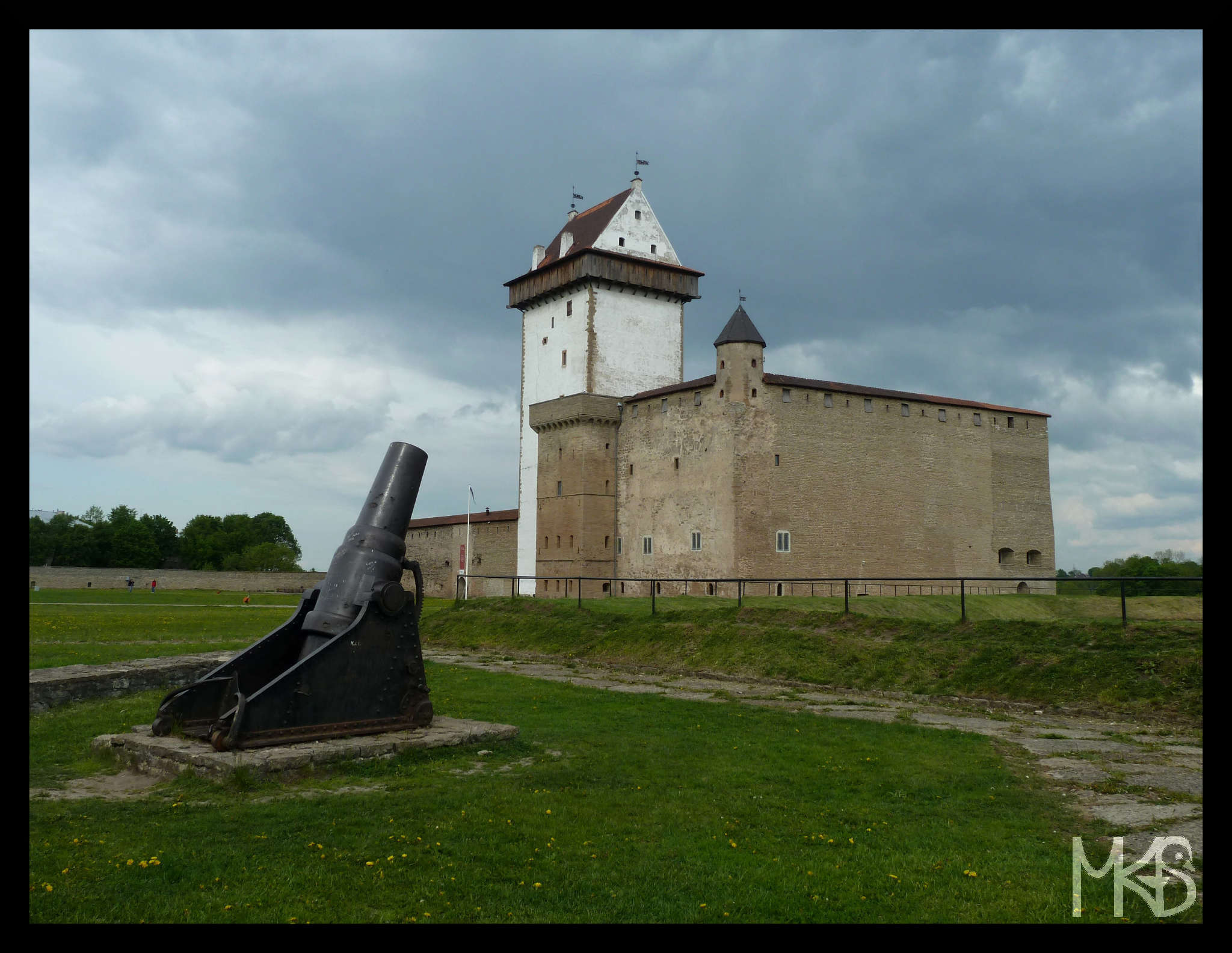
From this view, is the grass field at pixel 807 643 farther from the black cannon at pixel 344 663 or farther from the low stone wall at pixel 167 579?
the low stone wall at pixel 167 579

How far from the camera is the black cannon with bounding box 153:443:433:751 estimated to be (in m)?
6.96

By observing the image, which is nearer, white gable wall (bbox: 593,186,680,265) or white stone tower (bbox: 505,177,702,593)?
white stone tower (bbox: 505,177,702,593)

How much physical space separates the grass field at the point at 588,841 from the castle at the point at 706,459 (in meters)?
25.1

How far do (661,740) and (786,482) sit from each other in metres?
28.5

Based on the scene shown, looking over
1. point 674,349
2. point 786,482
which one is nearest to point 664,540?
point 786,482

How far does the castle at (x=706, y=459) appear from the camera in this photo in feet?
118

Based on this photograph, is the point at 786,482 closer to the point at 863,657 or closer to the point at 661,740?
the point at 863,657

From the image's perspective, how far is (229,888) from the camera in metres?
4.08

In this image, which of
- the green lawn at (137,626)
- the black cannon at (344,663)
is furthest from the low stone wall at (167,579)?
the black cannon at (344,663)

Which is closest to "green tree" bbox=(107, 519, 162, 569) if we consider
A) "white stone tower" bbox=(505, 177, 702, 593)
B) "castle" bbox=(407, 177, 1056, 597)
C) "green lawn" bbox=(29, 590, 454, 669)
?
"green lawn" bbox=(29, 590, 454, 669)

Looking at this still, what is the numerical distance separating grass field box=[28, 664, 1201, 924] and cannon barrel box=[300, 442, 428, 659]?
131cm

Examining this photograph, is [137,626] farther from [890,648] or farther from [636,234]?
[636,234]

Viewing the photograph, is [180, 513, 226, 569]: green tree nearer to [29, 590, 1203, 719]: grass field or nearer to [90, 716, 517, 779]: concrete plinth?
[29, 590, 1203, 719]: grass field

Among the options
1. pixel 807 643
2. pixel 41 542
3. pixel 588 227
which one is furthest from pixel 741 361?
pixel 41 542
